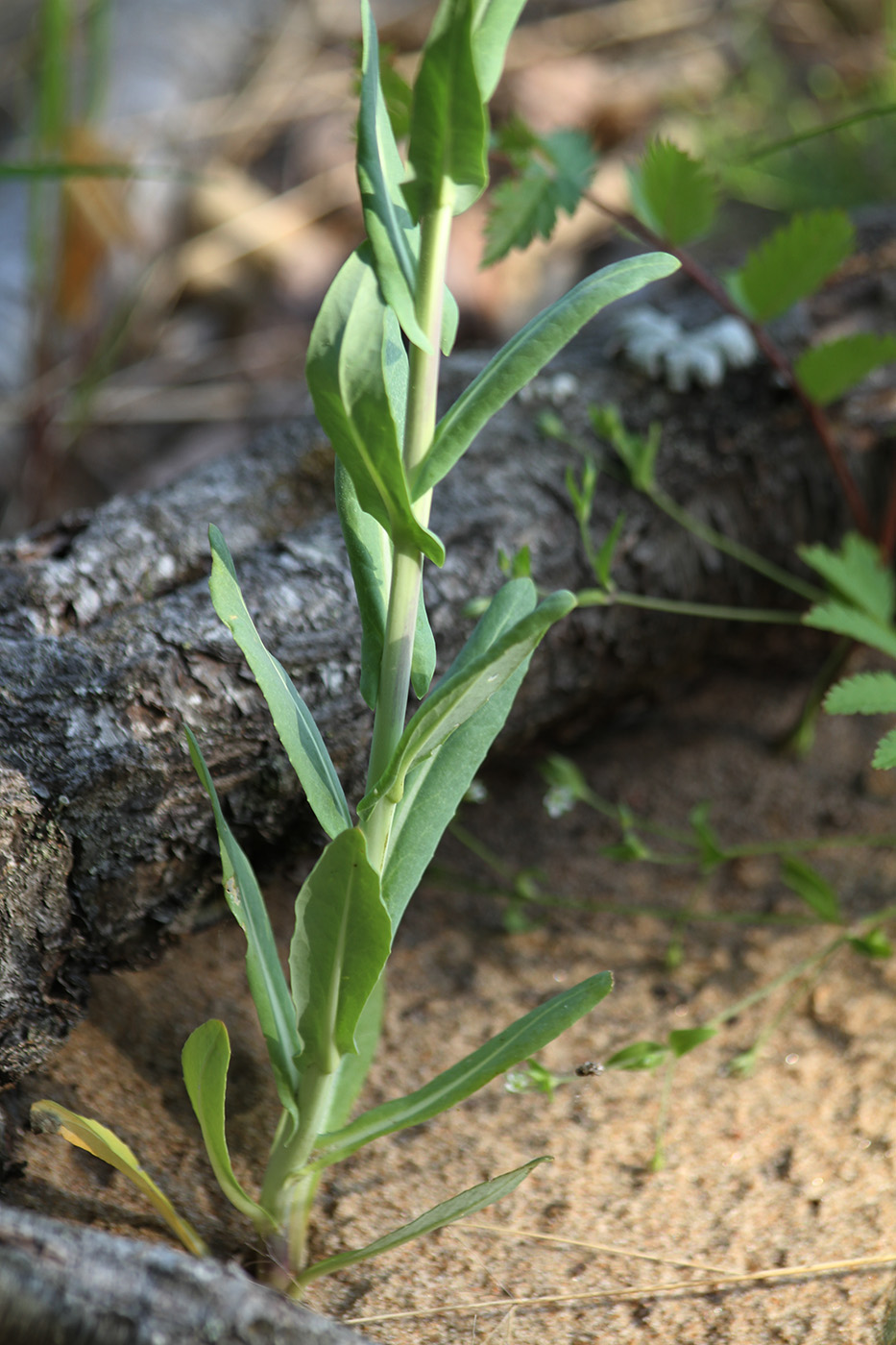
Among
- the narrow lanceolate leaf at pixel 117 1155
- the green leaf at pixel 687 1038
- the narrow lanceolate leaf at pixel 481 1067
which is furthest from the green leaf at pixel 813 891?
the narrow lanceolate leaf at pixel 117 1155

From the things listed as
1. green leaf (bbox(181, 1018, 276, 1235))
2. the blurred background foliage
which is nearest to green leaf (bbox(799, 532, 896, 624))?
green leaf (bbox(181, 1018, 276, 1235))

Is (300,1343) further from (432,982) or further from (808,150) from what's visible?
(808,150)

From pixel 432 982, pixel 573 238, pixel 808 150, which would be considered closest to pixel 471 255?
pixel 573 238

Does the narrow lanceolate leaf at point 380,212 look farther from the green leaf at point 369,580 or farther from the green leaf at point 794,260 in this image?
the green leaf at point 794,260

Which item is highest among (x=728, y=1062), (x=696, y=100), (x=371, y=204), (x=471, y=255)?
(x=696, y=100)

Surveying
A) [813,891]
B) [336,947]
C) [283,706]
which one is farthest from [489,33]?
[813,891]

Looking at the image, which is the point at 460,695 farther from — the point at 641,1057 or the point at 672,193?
the point at 672,193
